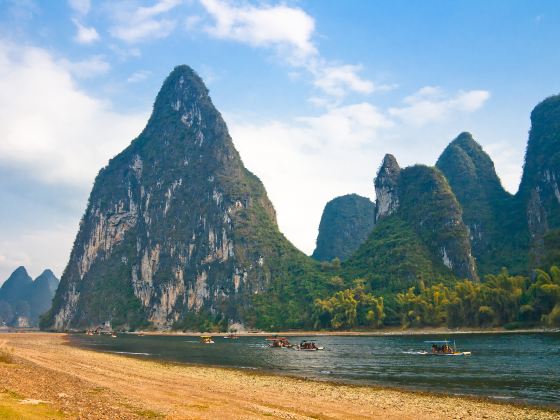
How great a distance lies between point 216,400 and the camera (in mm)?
27828

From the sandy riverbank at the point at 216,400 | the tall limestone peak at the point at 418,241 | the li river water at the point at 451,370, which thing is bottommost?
the li river water at the point at 451,370

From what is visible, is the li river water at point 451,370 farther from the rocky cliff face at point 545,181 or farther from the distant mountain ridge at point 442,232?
the rocky cliff face at point 545,181

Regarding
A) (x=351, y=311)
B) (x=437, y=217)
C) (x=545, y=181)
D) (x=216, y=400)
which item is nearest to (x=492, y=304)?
(x=351, y=311)

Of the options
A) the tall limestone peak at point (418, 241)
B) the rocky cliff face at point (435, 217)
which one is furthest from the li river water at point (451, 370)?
the rocky cliff face at point (435, 217)

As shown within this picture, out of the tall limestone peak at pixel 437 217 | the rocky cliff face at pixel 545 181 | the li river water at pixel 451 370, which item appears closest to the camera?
the li river water at pixel 451 370

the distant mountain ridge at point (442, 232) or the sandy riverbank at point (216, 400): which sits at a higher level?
the distant mountain ridge at point (442, 232)

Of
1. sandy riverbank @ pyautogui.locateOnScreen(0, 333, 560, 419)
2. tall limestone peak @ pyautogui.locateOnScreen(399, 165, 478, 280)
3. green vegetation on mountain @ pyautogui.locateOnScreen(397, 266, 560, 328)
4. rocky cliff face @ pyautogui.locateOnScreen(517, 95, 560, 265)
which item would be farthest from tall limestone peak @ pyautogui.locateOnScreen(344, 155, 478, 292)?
sandy riverbank @ pyautogui.locateOnScreen(0, 333, 560, 419)

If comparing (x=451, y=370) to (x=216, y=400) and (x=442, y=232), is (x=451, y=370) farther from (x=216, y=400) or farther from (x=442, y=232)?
(x=442, y=232)

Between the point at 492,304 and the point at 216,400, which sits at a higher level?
→ the point at 492,304

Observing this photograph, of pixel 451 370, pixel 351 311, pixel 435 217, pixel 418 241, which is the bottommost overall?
pixel 451 370

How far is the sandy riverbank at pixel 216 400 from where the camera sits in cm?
2161

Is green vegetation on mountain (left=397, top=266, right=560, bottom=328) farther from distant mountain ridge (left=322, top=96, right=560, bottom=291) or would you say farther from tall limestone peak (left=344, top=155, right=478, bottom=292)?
distant mountain ridge (left=322, top=96, right=560, bottom=291)

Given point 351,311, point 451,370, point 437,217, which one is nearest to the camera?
point 451,370

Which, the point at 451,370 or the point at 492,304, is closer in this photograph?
the point at 451,370
